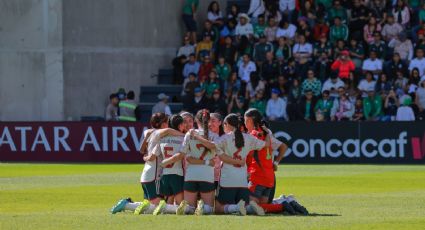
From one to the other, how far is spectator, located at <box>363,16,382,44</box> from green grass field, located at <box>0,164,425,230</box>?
240 inches

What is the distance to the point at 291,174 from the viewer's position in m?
29.5

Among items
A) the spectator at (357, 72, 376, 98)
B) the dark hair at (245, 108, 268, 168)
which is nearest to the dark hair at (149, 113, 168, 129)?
the dark hair at (245, 108, 268, 168)

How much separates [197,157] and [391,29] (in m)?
21.3

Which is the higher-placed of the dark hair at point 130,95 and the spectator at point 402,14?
the spectator at point 402,14

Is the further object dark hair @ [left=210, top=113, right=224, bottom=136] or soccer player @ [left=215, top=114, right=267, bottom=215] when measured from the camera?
dark hair @ [left=210, top=113, right=224, bottom=136]

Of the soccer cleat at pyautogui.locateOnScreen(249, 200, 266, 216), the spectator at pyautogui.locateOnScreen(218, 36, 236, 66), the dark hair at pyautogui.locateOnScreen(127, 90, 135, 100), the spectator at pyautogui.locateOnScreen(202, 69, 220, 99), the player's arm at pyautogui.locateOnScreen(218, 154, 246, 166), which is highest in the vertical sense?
the spectator at pyautogui.locateOnScreen(218, 36, 236, 66)

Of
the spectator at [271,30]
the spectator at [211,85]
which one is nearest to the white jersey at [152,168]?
the spectator at [211,85]

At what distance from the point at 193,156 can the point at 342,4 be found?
897 inches

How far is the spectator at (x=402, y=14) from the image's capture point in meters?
38.4

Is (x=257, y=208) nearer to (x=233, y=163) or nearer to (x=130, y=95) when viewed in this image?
(x=233, y=163)

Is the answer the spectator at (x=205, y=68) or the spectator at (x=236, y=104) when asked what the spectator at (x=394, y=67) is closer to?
the spectator at (x=236, y=104)

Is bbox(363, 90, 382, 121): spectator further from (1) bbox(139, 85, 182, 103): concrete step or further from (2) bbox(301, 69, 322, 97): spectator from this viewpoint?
(1) bbox(139, 85, 182, 103): concrete step

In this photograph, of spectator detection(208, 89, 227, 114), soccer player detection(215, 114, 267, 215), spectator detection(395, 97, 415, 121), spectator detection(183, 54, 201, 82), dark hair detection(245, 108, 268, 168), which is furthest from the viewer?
spectator detection(183, 54, 201, 82)

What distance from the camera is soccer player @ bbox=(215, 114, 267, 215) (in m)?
17.7
